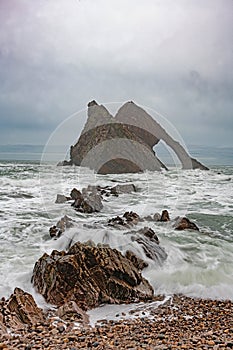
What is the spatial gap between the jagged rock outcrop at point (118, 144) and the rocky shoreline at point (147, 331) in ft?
45.5

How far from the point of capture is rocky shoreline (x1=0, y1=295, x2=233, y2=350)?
9.68ft

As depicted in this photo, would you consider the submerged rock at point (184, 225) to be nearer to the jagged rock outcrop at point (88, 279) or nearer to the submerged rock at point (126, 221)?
the submerged rock at point (126, 221)

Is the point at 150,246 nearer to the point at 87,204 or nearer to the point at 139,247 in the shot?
the point at 139,247

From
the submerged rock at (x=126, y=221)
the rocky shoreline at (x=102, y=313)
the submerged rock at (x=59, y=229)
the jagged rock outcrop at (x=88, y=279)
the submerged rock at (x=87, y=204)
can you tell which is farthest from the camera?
the submerged rock at (x=87, y=204)

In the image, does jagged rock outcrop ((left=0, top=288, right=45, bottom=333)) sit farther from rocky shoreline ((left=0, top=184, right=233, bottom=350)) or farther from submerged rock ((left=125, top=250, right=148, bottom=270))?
submerged rock ((left=125, top=250, right=148, bottom=270))

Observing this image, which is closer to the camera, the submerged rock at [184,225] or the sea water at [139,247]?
the sea water at [139,247]

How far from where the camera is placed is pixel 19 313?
375 cm

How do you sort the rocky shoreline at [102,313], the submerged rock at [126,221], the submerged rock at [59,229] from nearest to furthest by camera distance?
the rocky shoreline at [102,313] → the submerged rock at [59,229] → the submerged rock at [126,221]

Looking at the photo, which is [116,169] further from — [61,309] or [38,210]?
[61,309]

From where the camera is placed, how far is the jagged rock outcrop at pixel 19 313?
11.4ft

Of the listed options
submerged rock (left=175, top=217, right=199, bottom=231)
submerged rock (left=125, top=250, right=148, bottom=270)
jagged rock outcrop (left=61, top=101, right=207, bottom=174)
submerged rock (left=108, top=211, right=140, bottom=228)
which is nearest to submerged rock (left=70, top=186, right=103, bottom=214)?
submerged rock (left=108, top=211, right=140, bottom=228)

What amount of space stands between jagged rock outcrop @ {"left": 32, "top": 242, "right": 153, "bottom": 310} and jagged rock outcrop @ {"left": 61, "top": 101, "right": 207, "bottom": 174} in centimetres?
1287

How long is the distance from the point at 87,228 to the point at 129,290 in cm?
400

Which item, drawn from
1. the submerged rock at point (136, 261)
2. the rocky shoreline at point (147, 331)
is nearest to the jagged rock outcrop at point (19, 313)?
the rocky shoreline at point (147, 331)
